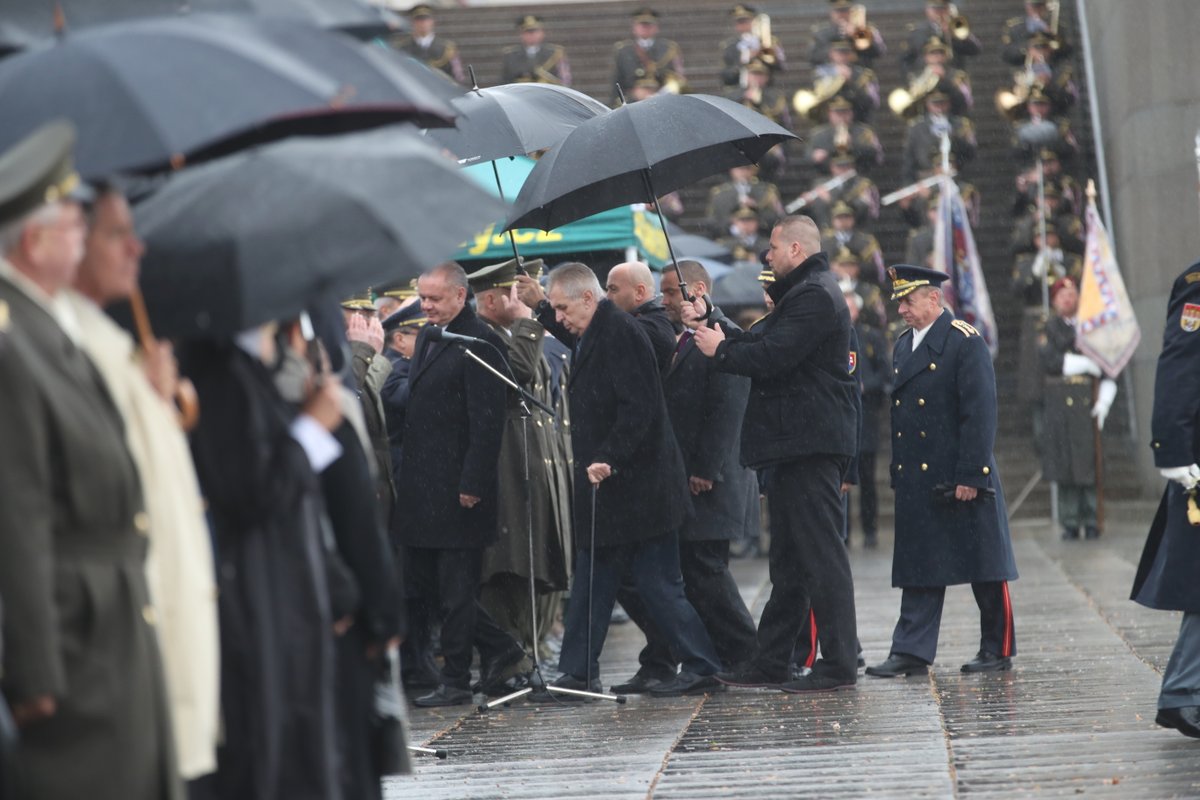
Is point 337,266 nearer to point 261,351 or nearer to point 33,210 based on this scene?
point 261,351

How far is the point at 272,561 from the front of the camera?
4297 mm

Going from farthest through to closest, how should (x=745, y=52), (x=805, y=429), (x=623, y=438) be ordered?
(x=745, y=52), (x=623, y=438), (x=805, y=429)

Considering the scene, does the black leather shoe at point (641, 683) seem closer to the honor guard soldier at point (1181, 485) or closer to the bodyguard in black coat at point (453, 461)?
the bodyguard in black coat at point (453, 461)

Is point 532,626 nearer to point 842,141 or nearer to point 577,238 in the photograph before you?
point 577,238

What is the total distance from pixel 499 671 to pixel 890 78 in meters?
18.9

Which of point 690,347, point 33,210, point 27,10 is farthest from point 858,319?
point 33,210

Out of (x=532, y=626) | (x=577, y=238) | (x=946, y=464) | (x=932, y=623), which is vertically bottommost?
(x=932, y=623)

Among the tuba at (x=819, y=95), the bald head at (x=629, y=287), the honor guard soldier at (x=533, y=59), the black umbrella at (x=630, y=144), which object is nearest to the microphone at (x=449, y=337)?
the black umbrella at (x=630, y=144)

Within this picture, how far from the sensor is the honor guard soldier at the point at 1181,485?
6.92m

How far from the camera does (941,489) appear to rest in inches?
367

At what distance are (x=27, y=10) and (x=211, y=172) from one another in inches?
48.7

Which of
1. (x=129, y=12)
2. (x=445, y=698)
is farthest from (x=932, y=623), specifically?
(x=129, y=12)

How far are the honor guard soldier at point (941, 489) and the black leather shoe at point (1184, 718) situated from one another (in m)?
2.18

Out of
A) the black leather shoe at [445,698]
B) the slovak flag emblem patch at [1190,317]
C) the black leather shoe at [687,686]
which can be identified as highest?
the slovak flag emblem patch at [1190,317]
